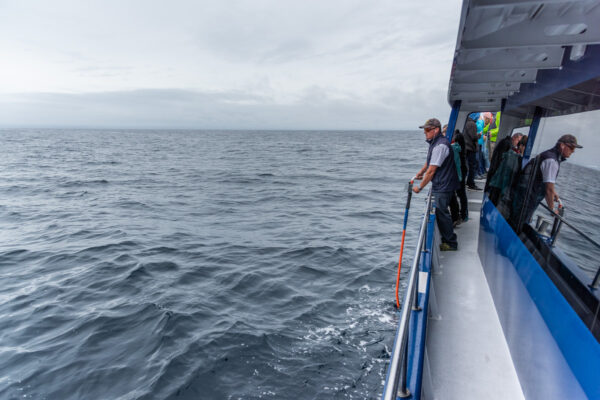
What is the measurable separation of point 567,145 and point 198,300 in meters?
6.54

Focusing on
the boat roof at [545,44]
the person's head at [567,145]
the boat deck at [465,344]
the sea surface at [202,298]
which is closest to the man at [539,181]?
the person's head at [567,145]

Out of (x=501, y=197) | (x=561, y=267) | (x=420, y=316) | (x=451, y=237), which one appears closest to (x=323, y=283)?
(x=451, y=237)

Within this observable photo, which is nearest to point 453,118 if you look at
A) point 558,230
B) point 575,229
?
point 558,230

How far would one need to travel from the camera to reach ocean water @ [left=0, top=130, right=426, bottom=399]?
520 cm

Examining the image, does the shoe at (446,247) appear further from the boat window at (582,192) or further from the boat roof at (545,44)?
the boat window at (582,192)

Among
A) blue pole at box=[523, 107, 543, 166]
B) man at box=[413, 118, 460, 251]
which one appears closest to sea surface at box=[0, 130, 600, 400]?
man at box=[413, 118, 460, 251]

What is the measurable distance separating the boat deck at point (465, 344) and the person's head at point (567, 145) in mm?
1910

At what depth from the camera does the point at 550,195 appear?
359 cm

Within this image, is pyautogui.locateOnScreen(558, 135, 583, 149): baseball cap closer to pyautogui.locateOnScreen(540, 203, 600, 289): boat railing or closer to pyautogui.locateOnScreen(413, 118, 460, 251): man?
pyautogui.locateOnScreen(540, 203, 600, 289): boat railing

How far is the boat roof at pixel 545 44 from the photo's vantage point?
9.10 ft

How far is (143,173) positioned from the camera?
28.1 m

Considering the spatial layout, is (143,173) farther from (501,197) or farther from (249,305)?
(501,197)

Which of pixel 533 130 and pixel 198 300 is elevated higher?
pixel 533 130

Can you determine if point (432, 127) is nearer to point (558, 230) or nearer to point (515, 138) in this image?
point (558, 230)
